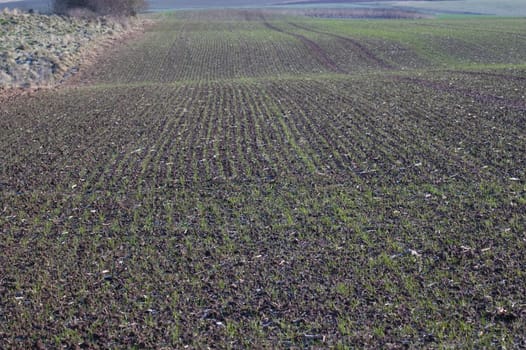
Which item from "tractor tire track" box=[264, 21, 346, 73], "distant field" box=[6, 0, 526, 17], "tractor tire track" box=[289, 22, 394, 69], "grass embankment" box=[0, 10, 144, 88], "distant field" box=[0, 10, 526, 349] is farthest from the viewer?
"distant field" box=[6, 0, 526, 17]

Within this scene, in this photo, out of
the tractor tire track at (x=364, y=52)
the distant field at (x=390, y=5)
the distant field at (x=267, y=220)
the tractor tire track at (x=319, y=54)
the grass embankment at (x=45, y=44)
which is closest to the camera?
the distant field at (x=267, y=220)

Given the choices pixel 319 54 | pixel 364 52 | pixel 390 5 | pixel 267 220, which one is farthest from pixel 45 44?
pixel 390 5

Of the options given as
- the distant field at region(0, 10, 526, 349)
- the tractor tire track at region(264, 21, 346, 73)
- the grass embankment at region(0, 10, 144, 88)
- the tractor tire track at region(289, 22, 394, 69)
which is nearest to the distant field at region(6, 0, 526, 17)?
the grass embankment at region(0, 10, 144, 88)

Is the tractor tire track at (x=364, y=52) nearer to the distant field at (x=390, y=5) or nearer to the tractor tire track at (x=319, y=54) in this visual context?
the tractor tire track at (x=319, y=54)

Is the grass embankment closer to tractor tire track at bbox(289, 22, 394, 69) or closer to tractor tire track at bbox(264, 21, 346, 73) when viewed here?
tractor tire track at bbox(264, 21, 346, 73)

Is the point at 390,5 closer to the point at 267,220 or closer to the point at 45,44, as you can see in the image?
the point at 45,44

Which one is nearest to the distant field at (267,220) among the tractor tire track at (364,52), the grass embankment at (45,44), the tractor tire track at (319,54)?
the grass embankment at (45,44)
